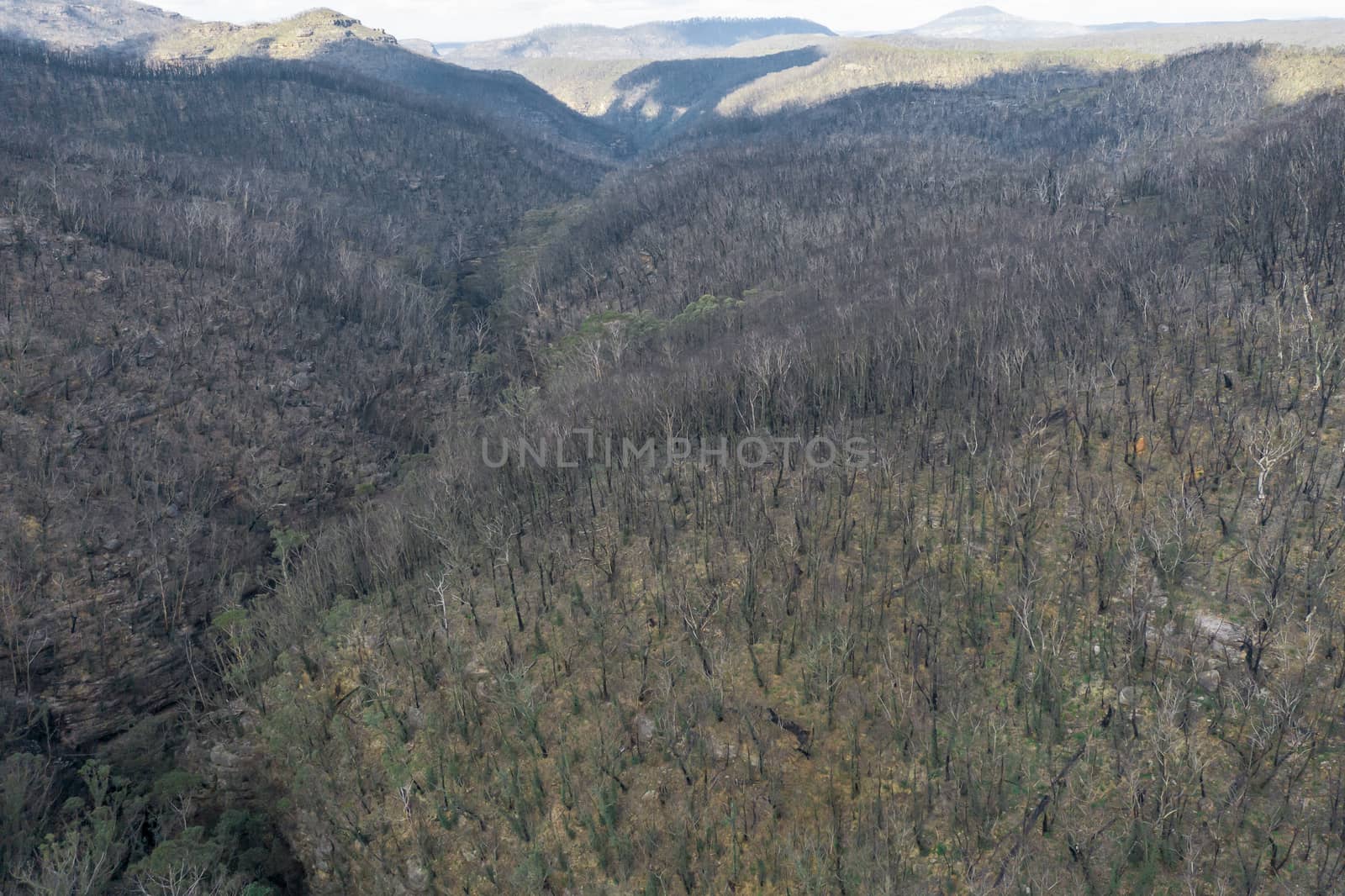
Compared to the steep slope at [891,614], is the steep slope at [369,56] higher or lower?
higher

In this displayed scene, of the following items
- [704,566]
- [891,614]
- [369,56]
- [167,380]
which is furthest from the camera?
[369,56]

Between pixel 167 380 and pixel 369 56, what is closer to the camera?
pixel 167 380

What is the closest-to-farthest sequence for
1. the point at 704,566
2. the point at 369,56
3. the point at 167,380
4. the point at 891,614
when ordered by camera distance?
the point at 891,614
the point at 704,566
the point at 167,380
the point at 369,56

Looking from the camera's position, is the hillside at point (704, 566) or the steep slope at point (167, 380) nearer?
the hillside at point (704, 566)

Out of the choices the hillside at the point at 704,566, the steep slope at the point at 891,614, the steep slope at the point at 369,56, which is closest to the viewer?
the steep slope at the point at 891,614

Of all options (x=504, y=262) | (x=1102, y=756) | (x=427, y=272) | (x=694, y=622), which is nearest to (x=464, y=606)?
(x=694, y=622)

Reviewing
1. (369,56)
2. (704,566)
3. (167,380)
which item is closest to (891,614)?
(704,566)

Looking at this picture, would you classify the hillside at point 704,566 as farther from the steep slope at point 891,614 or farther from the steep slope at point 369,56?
the steep slope at point 369,56

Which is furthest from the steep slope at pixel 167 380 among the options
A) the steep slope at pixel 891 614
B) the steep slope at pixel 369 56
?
the steep slope at pixel 369 56

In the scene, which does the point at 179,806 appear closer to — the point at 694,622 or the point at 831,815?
the point at 694,622

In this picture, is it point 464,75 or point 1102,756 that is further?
point 464,75

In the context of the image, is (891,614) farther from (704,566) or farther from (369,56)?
(369,56)
